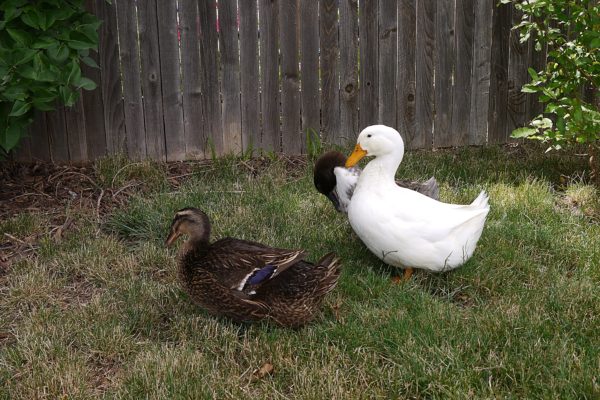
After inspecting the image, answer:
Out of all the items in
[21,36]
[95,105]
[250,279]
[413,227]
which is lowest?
[250,279]

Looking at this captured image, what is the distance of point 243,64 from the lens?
20.5ft

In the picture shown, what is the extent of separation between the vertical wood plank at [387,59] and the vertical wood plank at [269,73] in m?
1.02

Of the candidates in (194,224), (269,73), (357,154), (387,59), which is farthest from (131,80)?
(194,224)

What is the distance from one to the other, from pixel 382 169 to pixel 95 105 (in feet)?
9.65

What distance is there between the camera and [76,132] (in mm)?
6020

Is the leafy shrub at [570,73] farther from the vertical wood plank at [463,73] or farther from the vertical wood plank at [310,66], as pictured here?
the vertical wood plank at [310,66]

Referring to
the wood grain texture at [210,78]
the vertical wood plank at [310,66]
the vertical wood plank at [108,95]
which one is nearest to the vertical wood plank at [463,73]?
the vertical wood plank at [310,66]

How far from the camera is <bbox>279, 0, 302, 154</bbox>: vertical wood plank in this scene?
6.25 meters

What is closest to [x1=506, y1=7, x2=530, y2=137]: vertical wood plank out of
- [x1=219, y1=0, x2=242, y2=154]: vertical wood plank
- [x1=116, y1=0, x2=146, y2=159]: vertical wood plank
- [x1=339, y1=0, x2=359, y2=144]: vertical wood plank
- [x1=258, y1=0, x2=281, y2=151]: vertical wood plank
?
[x1=339, y1=0, x2=359, y2=144]: vertical wood plank

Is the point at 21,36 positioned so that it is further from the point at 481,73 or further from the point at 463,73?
the point at 481,73

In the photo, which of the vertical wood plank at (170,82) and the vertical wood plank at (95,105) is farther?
the vertical wood plank at (170,82)

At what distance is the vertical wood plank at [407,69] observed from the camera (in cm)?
652

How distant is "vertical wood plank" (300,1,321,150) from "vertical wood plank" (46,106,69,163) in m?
2.17

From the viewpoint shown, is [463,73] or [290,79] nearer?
[290,79]
